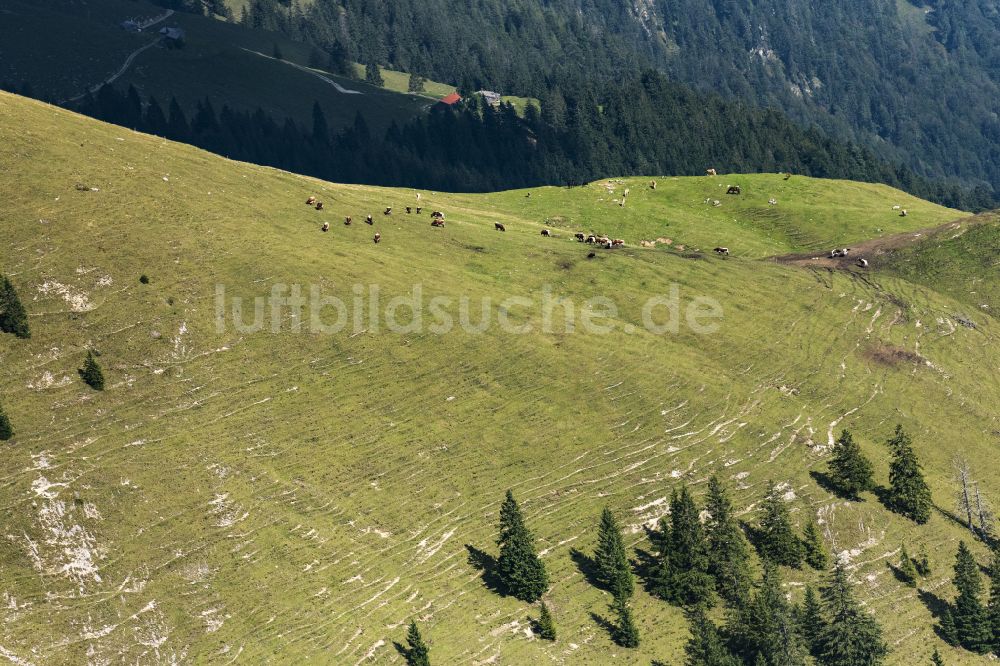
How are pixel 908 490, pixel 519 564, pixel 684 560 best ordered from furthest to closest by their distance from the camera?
pixel 908 490 → pixel 684 560 → pixel 519 564

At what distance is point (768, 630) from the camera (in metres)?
75.2

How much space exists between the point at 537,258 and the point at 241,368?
168 feet

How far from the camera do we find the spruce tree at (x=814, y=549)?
87.4m

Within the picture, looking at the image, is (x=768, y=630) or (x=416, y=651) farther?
(x=768, y=630)

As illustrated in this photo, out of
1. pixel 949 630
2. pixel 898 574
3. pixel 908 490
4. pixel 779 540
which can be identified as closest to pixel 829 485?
pixel 908 490

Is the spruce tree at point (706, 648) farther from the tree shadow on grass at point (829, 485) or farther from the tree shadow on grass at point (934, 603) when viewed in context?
the tree shadow on grass at point (829, 485)

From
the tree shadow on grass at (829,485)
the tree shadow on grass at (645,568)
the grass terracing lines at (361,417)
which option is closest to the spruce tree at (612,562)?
the tree shadow on grass at (645,568)

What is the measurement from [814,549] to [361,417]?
4255 centimetres

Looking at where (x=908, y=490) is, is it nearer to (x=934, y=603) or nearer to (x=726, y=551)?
(x=934, y=603)

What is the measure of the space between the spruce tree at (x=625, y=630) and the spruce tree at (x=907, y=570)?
92.6 ft

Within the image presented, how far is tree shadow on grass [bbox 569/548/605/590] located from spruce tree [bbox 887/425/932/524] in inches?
1315

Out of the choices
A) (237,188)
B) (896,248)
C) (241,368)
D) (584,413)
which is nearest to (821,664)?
(584,413)

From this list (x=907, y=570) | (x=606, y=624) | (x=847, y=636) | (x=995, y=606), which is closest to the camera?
(x=606, y=624)

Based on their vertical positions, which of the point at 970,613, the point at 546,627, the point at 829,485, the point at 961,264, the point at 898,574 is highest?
the point at 961,264
